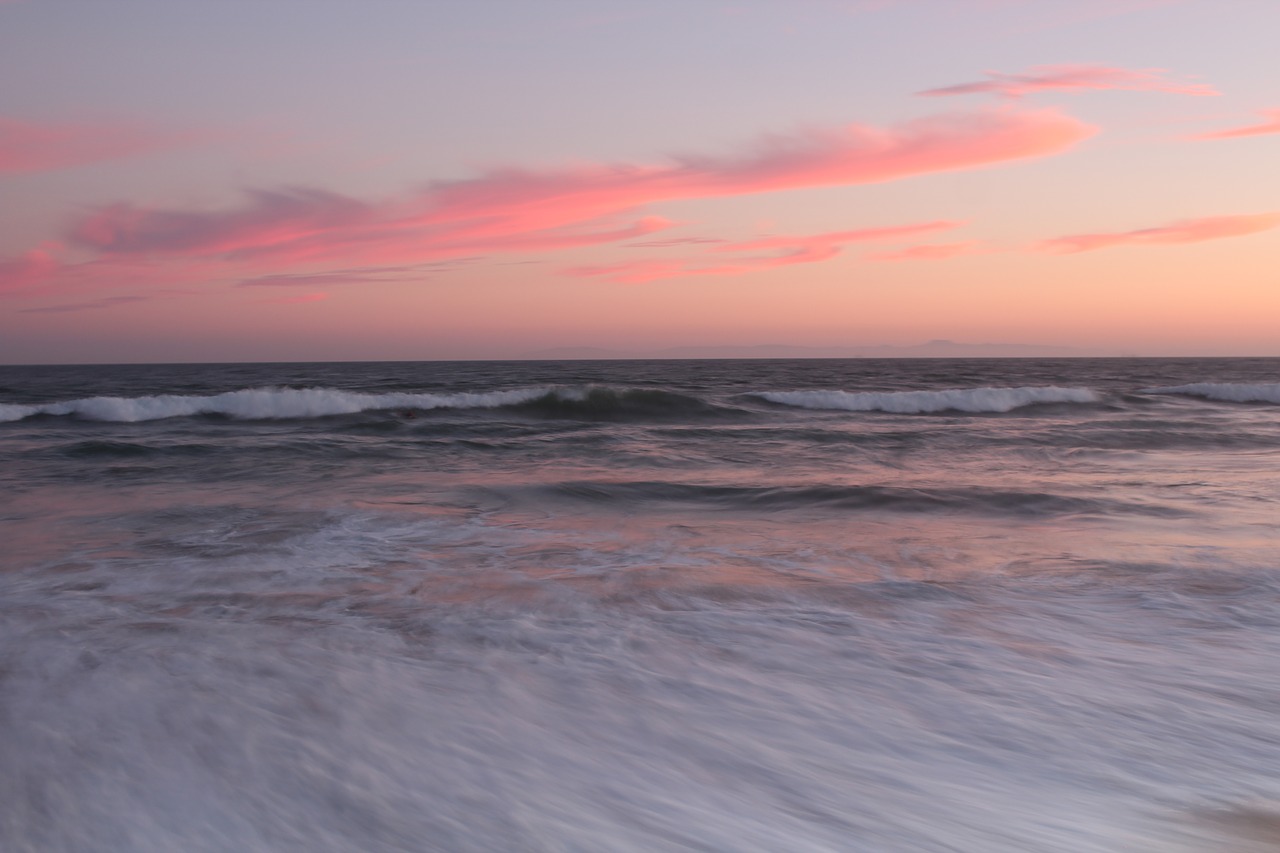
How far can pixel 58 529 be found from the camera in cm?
634

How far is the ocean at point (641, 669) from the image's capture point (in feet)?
7.94

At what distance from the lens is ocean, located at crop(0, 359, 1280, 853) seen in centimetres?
242

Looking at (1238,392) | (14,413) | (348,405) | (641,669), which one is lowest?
(641,669)

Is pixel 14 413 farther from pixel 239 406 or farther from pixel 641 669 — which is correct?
pixel 641 669

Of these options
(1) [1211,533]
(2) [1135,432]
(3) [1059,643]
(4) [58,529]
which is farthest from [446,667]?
(2) [1135,432]

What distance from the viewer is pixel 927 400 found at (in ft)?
74.5

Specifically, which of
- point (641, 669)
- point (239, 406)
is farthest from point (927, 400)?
point (641, 669)

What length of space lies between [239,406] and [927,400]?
1704 cm

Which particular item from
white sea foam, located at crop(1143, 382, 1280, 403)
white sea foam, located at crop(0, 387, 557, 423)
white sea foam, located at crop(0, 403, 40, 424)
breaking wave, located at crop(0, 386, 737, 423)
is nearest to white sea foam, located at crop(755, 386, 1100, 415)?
breaking wave, located at crop(0, 386, 737, 423)

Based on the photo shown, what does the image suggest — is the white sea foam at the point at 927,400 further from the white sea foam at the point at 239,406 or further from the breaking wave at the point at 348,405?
the white sea foam at the point at 239,406

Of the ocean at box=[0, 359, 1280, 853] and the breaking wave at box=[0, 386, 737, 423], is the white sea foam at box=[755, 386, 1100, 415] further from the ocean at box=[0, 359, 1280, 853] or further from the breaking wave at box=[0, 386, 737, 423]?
the ocean at box=[0, 359, 1280, 853]

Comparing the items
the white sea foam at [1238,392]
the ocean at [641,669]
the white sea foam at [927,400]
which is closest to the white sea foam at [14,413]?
the ocean at [641,669]

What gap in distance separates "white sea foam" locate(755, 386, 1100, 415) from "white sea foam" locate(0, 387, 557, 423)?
275 inches

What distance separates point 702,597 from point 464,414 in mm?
15718
